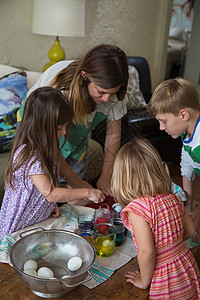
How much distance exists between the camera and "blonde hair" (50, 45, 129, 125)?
136 centimetres

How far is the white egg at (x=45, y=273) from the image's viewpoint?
1007 millimetres

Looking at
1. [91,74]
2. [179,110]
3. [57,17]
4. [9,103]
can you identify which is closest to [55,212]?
[91,74]

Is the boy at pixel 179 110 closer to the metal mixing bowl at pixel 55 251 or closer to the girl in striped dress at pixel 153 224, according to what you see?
the girl in striped dress at pixel 153 224

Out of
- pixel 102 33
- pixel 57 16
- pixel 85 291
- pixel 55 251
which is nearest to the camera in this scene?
pixel 85 291

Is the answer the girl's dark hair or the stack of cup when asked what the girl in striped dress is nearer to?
the stack of cup

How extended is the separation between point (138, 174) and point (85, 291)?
14.3 inches

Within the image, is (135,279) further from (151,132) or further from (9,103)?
(151,132)

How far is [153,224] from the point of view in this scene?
1.05 m

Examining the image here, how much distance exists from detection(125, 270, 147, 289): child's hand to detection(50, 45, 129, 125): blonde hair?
69 cm

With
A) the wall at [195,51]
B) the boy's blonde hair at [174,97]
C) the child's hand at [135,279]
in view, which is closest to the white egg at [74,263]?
the child's hand at [135,279]

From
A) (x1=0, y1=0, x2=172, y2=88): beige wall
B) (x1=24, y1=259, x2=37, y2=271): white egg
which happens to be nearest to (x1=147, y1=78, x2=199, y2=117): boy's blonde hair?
(x1=24, y1=259, x2=37, y2=271): white egg

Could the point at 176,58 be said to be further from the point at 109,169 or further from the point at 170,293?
the point at 170,293

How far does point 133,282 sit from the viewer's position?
41.0 inches

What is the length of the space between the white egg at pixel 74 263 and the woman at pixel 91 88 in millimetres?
463
